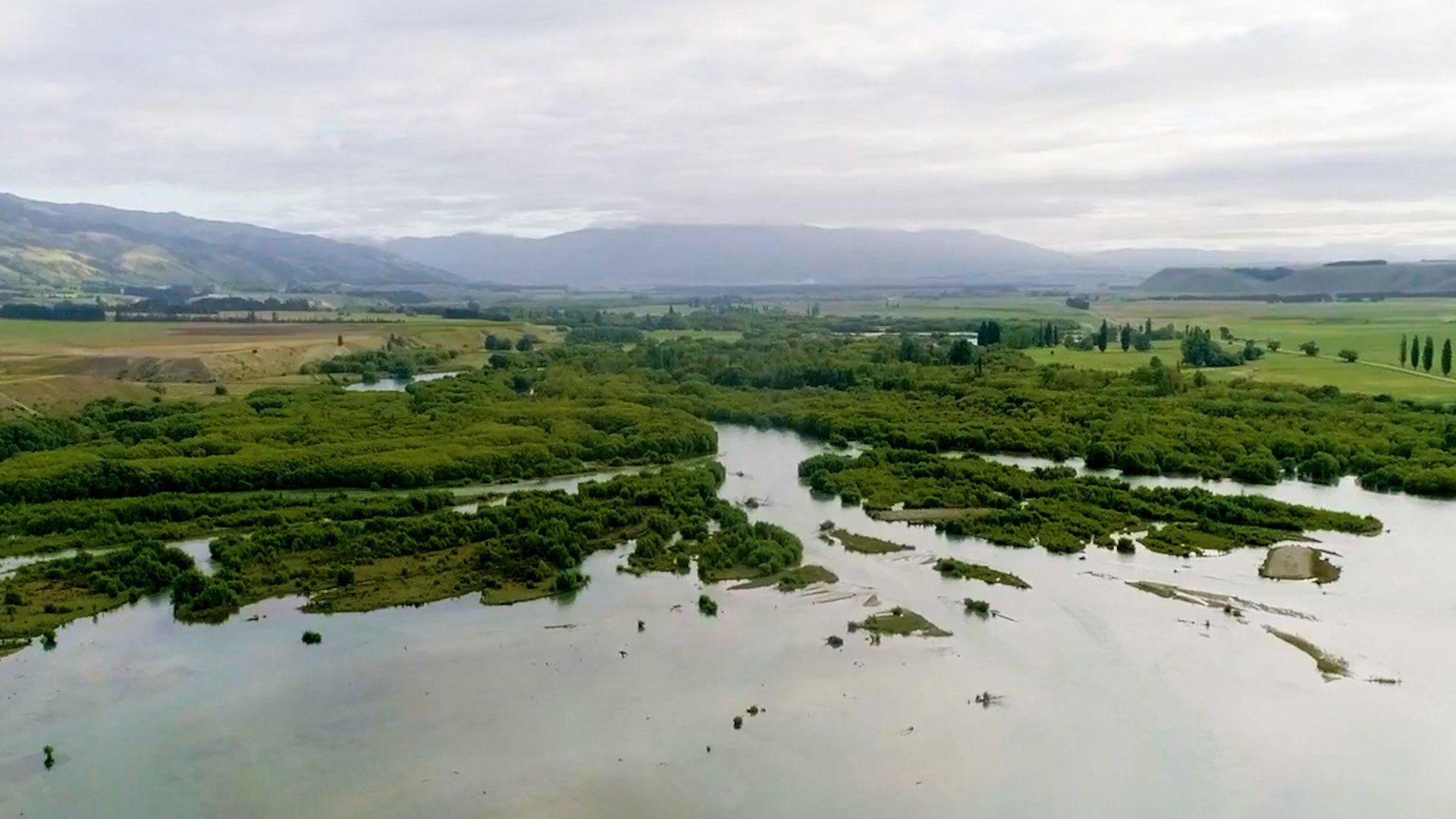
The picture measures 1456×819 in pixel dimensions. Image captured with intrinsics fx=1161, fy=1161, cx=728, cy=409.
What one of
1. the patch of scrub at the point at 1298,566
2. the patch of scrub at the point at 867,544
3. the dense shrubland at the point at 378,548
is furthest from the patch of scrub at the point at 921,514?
the patch of scrub at the point at 1298,566

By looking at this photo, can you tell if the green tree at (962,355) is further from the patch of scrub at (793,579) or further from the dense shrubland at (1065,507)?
the patch of scrub at (793,579)

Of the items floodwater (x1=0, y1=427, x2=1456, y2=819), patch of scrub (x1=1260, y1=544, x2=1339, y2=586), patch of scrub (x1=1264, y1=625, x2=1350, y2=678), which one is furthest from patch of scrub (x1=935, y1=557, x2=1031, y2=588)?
patch of scrub (x1=1260, y1=544, x2=1339, y2=586)

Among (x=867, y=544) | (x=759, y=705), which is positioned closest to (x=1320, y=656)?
(x=867, y=544)

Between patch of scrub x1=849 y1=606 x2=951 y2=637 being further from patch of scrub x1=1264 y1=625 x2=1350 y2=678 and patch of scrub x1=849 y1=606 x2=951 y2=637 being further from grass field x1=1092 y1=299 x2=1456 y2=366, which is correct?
grass field x1=1092 y1=299 x2=1456 y2=366

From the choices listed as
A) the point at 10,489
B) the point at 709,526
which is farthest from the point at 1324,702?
the point at 10,489

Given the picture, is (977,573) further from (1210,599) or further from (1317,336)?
(1317,336)

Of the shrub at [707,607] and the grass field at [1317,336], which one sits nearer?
the shrub at [707,607]

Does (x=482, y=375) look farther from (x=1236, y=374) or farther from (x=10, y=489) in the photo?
(x=1236, y=374)
